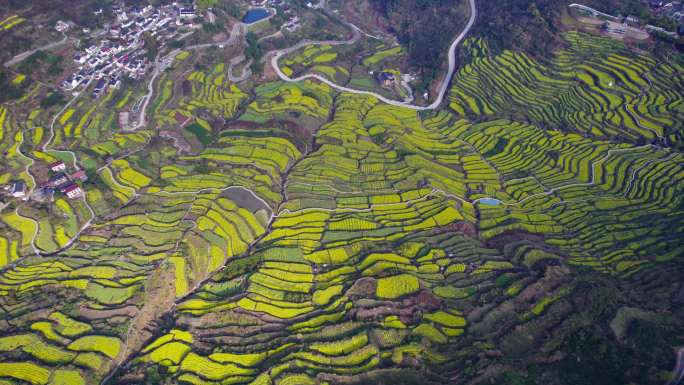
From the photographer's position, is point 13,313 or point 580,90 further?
point 580,90

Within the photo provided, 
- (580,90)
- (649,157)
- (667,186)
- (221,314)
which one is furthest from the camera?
(580,90)

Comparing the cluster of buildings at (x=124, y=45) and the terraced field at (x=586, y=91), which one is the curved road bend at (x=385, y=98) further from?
the cluster of buildings at (x=124, y=45)

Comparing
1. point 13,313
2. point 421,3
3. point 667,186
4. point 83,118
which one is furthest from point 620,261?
point 421,3

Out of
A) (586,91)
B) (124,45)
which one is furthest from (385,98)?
(124,45)

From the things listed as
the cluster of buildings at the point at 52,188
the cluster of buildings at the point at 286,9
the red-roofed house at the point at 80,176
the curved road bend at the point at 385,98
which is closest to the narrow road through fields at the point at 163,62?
the curved road bend at the point at 385,98

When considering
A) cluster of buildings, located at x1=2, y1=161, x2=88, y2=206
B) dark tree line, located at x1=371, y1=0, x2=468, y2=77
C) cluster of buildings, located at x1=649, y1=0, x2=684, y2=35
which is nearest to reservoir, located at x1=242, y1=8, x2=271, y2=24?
dark tree line, located at x1=371, y1=0, x2=468, y2=77

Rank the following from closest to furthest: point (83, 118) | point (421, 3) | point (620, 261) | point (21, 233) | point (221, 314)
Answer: point (221, 314)
point (620, 261)
point (21, 233)
point (83, 118)
point (421, 3)

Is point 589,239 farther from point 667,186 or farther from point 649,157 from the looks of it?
point 649,157
